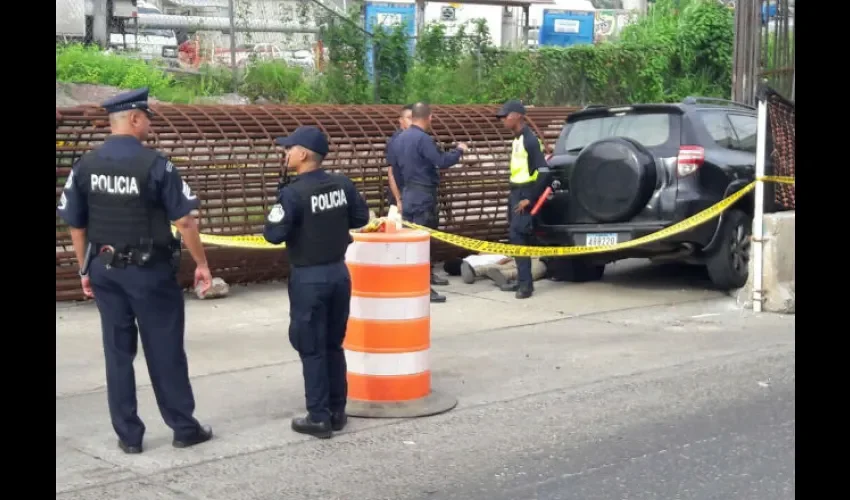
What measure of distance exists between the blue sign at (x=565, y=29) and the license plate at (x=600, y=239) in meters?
19.3

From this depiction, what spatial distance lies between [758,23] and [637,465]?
11.1 m

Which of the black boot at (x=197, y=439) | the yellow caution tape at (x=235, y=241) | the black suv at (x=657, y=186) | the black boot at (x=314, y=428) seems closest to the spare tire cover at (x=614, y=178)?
the black suv at (x=657, y=186)

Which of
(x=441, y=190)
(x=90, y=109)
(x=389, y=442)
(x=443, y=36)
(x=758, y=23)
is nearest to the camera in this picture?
(x=389, y=442)

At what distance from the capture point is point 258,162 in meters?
11.2

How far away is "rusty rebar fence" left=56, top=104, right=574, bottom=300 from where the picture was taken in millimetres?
10266

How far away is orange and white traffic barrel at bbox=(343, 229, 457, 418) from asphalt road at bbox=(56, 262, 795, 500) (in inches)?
8.8

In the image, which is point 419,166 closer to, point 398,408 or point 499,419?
point 398,408

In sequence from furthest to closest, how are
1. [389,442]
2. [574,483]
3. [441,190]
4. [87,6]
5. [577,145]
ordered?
[87,6], [441,190], [577,145], [389,442], [574,483]

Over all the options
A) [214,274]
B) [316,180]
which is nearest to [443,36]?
[214,274]

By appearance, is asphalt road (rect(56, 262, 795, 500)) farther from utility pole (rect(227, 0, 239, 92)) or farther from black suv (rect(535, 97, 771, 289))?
utility pole (rect(227, 0, 239, 92))

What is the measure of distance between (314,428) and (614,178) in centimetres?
510

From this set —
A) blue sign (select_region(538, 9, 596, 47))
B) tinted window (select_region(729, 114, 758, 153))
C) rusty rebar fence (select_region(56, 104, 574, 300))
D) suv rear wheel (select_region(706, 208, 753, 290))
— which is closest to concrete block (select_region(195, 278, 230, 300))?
rusty rebar fence (select_region(56, 104, 574, 300))

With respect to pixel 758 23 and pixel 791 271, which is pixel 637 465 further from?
pixel 758 23

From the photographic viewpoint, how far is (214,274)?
11016 millimetres
